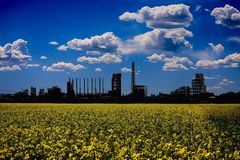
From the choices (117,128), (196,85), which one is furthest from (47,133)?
(196,85)

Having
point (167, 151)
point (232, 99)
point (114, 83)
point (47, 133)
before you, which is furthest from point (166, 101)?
point (114, 83)

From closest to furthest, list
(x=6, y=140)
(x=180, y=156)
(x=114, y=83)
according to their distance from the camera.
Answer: (x=180, y=156) < (x=6, y=140) < (x=114, y=83)

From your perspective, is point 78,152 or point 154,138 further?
point 154,138

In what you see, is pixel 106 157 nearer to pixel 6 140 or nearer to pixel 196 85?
pixel 6 140

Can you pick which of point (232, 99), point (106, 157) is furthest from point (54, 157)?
point (232, 99)

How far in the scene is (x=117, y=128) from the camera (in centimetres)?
2128

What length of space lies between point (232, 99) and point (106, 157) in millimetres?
60293

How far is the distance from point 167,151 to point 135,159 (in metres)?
2.22

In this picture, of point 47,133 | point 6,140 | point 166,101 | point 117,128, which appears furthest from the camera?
point 166,101

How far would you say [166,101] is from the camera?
65.6 metres

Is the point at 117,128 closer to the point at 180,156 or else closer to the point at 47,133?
the point at 47,133

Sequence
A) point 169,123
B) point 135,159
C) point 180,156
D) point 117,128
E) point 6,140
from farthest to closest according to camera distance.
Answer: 1. point 169,123
2. point 117,128
3. point 6,140
4. point 180,156
5. point 135,159

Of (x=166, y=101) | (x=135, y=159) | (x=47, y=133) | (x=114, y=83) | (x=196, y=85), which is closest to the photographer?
(x=135, y=159)

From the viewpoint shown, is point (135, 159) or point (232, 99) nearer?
point (135, 159)
